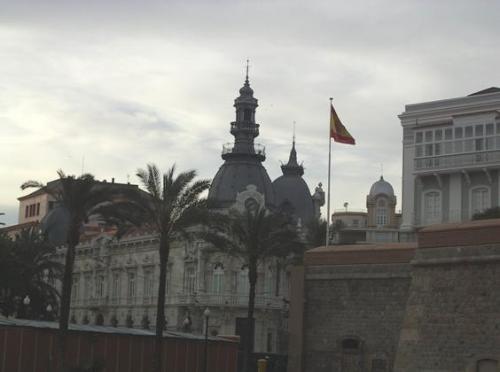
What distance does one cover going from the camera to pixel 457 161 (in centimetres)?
6116

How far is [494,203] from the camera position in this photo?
6053cm

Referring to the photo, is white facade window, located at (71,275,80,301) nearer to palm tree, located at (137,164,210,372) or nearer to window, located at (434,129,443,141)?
window, located at (434,129,443,141)

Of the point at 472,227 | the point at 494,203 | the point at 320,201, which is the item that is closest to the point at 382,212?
the point at 320,201

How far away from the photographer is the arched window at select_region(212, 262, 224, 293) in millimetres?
77137

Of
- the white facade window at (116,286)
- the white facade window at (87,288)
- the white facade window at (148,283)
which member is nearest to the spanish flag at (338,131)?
the white facade window at (148,283)

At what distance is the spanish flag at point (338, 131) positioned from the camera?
4966 centimetres

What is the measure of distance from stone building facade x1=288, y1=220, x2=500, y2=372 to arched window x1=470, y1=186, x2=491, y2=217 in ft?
Result: 66.8

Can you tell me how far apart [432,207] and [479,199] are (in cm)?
321

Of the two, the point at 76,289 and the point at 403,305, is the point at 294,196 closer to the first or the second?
the point at 76,289

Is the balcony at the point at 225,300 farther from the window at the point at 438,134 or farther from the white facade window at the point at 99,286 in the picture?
the window at the point at 438,134

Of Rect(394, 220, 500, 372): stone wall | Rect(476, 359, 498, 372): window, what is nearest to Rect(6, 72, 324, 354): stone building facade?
Rect(394, 220, 500, 372): stone wall

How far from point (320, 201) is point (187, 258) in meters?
35.2

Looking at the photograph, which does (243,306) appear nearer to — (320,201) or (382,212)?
(320,201)

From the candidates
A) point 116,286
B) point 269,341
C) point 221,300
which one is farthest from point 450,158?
point 116,286
